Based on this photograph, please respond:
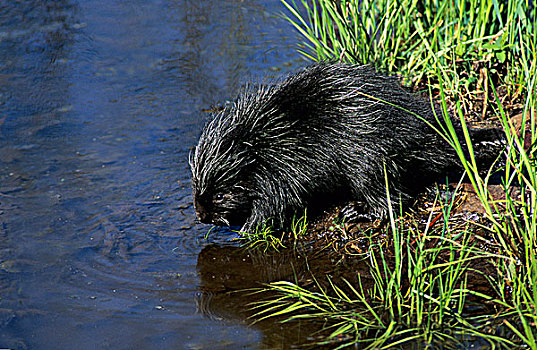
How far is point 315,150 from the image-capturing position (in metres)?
4.24

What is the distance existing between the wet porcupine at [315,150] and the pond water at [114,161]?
369mm

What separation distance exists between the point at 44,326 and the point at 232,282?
3.46 ft

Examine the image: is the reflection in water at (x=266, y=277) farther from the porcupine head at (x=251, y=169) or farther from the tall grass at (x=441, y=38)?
the tall grass at (x=441, y=38)

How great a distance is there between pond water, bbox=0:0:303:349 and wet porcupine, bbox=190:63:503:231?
1.21 feet

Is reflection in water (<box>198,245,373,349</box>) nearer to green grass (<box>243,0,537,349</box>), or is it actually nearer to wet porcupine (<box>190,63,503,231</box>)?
green grass (<box>243,0,537,349</box>)

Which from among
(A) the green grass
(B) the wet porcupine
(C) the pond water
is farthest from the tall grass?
(C) the pond water

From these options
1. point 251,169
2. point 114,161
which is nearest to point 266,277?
point 251,169

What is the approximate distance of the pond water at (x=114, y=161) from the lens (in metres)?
3.59

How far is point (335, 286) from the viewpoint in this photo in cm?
379

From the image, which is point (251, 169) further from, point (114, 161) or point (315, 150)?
point (114, 161)

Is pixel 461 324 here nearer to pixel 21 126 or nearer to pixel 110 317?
pixel 110 317

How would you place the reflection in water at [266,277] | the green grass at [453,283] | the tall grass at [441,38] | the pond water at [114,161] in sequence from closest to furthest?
1. the green grass at [453,283]
2. the reflection in water at [266,277]
3. the pond water at [114,161]
4. the tall grass at [441,38]

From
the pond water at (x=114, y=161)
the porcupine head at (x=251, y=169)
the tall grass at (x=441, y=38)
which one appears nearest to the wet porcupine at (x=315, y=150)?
the porcupine head at (x=251, y=169)

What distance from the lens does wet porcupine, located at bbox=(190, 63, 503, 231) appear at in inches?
165
